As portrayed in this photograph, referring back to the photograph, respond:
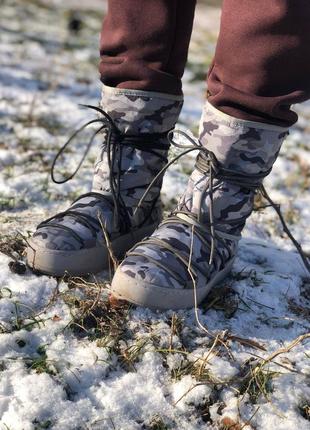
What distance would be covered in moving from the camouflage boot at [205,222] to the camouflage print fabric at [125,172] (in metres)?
0.17

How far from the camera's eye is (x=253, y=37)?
1.53m

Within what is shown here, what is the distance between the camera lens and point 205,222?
1798 mm

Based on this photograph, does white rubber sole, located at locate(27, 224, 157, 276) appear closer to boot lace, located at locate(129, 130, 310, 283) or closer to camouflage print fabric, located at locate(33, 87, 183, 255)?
camouflage print fabric, located at locate(33, 87, 183, 255)

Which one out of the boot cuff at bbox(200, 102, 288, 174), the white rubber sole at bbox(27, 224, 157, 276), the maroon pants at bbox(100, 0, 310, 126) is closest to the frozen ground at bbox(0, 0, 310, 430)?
the white rubber sole at bbox(27, 224, 157, 276)

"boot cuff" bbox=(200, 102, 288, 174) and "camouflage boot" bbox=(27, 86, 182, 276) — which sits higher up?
"boot cuff" bbox=(200, 102, 288, 174)

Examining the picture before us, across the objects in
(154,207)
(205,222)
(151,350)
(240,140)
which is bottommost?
(151,350)

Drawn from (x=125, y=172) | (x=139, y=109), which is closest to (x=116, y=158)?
(x=125, y=172)

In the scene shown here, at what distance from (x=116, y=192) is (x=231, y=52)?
0.61 meters

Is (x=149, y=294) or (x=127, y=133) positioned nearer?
(x=149, y=294)

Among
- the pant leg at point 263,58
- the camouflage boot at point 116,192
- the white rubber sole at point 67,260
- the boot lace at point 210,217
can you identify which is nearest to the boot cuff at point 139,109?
the camouflage boot at point 116,192

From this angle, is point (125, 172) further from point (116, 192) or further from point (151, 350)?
point (151, 350)

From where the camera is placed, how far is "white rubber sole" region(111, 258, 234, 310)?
1.62 metres

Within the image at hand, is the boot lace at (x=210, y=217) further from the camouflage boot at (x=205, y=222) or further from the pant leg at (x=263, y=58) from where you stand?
the pant leg at (x=263, y=58)

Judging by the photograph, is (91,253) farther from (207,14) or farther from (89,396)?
(207,14)
